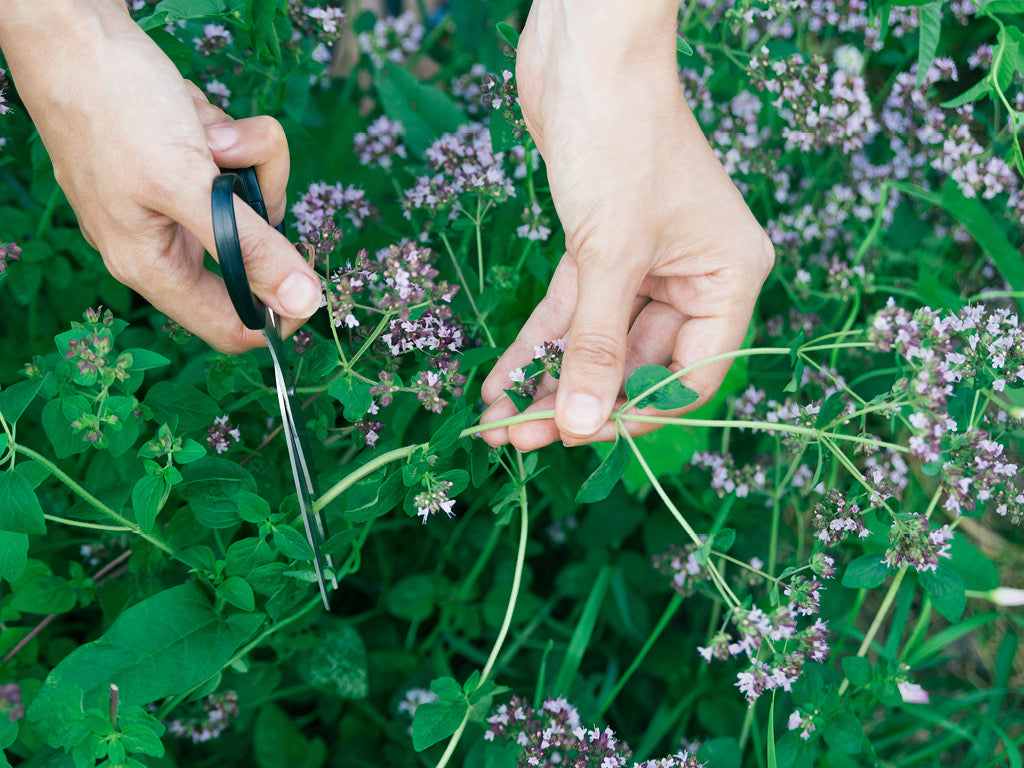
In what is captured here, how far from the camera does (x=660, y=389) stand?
1.54m

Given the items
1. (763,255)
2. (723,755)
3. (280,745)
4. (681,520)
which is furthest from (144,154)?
(723,755)

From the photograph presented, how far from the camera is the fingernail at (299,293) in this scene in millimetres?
1495

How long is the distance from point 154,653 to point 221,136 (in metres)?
0.99

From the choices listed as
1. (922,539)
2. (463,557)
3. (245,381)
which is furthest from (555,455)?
(922,539)

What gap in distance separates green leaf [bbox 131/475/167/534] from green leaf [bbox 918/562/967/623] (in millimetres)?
1470

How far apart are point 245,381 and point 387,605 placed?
86cm

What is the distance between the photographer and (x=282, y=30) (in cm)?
204

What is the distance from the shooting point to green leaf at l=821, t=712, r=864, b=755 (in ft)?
5.67

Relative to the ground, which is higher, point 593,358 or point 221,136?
point 221,136

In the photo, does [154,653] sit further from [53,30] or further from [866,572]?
[866,572]

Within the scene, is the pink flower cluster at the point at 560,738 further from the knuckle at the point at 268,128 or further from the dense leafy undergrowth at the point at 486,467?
the knuckle at the point at 268,128

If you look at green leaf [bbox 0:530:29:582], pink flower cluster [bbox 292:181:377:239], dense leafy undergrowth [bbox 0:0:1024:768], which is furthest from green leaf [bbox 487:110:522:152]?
green leaf [bbox 0:530:29:582]

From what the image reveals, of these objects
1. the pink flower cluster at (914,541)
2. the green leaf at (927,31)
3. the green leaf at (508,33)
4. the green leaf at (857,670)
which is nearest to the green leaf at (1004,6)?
the green leaf at (927,31)

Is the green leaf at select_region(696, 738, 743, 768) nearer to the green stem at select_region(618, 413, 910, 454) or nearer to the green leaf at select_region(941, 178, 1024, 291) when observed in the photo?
the green stem at select_region(618, 413, 910, 454)
